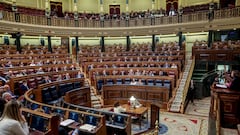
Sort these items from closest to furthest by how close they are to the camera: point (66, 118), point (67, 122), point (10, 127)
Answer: point (10, 127), point (67, 122), point (66, 118)

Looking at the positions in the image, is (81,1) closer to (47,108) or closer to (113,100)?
(113,100)

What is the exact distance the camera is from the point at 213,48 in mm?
10703

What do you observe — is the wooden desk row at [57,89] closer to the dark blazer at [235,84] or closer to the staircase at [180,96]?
the staircase at [180,96]

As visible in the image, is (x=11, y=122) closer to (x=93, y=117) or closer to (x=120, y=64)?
(x=93, y=117)

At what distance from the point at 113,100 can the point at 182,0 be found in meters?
12.3

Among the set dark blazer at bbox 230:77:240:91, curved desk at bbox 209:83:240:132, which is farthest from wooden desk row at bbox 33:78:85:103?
dark blazer at bbox 230:77:240:91

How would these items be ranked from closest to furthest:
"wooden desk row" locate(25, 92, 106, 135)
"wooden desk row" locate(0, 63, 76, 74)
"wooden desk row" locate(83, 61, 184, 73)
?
"wooden desk row" locate(25, 92, 106, 135)
"wooden desk row" locate(0, 63, 76, 74)
"wooden desk row" locate(83, 61, 184, 73)

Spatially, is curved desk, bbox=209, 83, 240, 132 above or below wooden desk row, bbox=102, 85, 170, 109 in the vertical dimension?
above

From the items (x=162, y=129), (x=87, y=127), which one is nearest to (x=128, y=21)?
(x=162, y=129)

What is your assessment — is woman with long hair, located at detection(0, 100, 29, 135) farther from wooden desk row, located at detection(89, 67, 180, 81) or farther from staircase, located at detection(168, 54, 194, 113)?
wooden desk row, located at detection(89, 67, 180, 81)

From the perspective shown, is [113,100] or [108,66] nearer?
[113,100]

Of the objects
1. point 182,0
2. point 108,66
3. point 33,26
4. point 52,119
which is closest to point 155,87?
point 108,66

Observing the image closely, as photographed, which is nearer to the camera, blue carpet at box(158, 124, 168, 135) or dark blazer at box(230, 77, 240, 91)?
dark blazer at box(230, 77, 240, 91)

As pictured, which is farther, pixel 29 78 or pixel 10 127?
pixel 29 78
